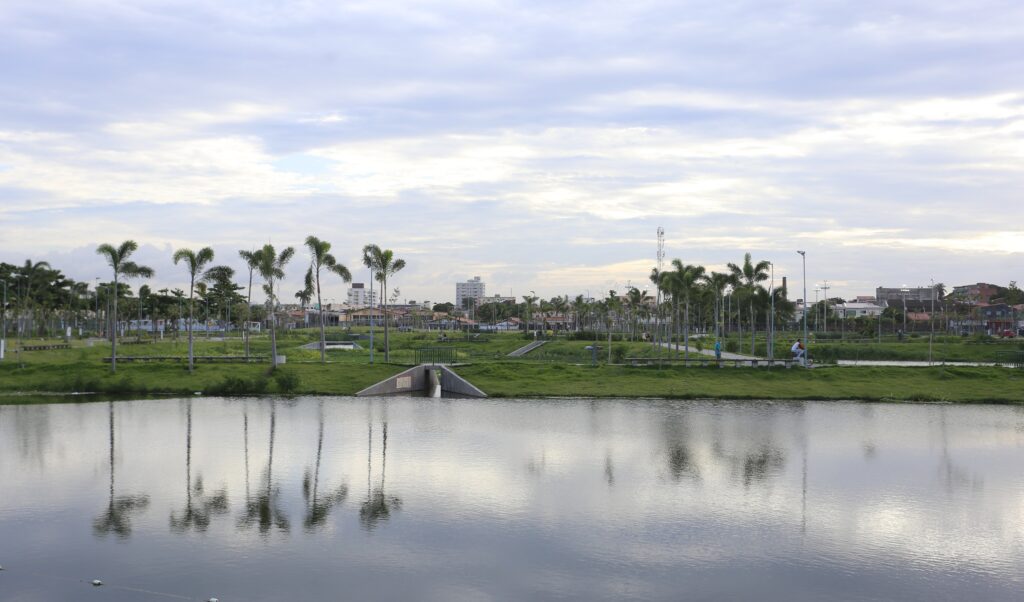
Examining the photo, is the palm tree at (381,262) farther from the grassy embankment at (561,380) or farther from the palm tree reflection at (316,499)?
the palm tree reflection at (316,499)

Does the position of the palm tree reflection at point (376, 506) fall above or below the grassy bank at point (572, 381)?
below

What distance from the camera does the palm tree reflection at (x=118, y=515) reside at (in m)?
18.6

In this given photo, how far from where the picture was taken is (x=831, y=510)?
20.8 metres

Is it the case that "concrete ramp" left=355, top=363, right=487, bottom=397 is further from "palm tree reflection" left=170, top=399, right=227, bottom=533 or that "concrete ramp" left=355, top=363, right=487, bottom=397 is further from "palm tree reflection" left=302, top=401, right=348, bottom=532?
"palm tree reflection" left=170, top=399, right=227, bottom=533

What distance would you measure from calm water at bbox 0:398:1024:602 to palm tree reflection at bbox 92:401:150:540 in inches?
4.3

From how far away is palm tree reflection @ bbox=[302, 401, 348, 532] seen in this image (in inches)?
772

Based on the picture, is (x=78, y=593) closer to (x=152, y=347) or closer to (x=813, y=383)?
(x=813, y=383)

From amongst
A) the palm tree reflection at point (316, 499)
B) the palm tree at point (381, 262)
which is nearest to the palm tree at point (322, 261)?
the palm tree at point (381, 262)

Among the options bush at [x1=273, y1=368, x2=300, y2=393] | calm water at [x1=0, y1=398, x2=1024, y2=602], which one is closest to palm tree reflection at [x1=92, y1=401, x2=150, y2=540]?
calm water at [x1=0, y1=398, x2=1024, y2=602]

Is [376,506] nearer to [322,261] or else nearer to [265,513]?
[265,513]

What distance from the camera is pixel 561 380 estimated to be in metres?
52.8

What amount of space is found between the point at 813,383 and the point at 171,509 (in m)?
42.8

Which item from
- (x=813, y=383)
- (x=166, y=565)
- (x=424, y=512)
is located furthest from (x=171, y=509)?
(x=813, y=383)

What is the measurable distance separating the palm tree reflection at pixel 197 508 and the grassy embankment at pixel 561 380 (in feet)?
84.8
